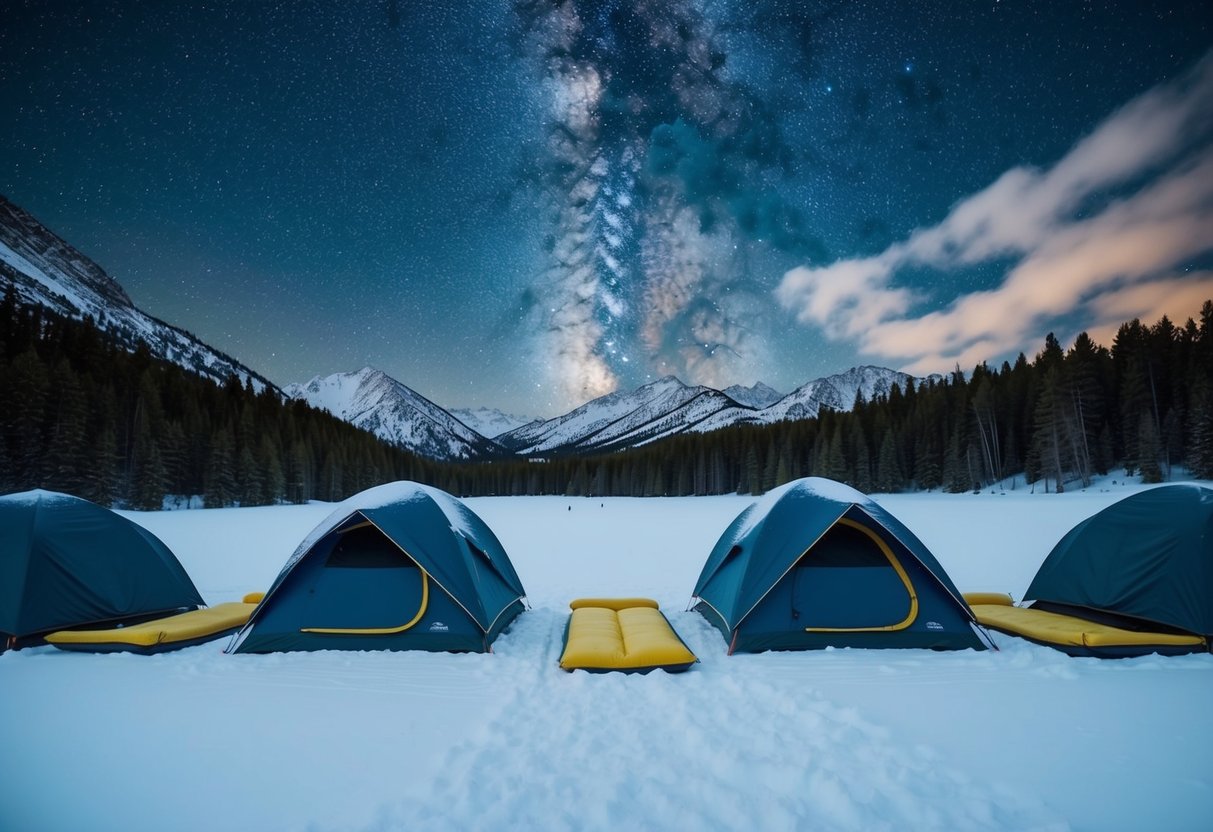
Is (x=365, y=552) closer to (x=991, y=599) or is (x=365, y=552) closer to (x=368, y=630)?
(x=368, y=630)

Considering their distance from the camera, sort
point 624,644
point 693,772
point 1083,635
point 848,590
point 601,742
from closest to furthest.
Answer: point 693,772, point 601,742, point 1083,635, point 624,644, point 848,590

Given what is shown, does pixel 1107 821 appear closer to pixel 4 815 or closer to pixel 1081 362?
pixel 4 815

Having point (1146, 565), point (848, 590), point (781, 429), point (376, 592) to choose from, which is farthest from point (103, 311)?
point (1146, 565)

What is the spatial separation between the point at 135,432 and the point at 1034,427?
3382 inches

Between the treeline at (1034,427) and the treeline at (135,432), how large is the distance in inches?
2515

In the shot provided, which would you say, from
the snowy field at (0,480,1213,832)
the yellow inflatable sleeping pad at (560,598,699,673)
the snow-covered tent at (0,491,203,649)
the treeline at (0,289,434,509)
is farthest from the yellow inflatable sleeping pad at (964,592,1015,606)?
the treeline at (0,289,434,509)

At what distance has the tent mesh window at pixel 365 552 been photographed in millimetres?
7742

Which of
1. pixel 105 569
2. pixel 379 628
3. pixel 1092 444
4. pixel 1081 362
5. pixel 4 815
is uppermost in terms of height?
pixel 1081 362

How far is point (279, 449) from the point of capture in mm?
64562

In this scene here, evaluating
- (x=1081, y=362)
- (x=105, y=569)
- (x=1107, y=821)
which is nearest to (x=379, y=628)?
(x=105, y=569)

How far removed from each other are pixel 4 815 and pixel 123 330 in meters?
212

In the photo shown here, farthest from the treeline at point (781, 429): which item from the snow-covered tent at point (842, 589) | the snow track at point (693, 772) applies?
the snow track at point (693, 772)

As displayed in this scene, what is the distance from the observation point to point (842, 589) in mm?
7758

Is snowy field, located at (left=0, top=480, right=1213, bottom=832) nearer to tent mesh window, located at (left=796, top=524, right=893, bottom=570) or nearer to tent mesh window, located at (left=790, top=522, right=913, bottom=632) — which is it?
tent mesh window, located at (left=790, top=522, right=913, bottom=632)
